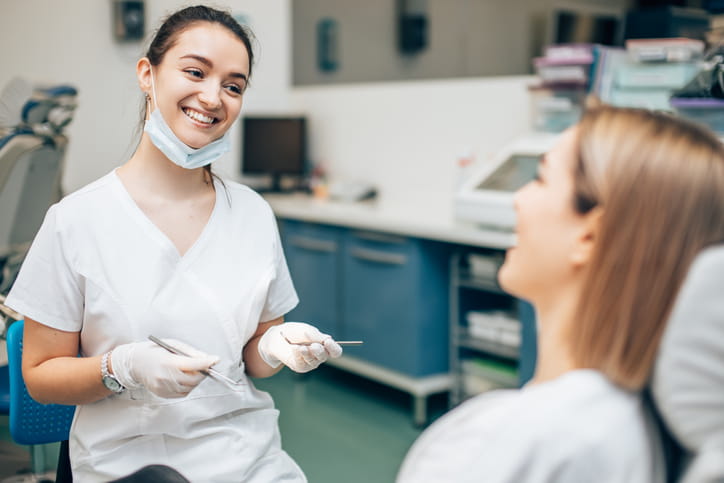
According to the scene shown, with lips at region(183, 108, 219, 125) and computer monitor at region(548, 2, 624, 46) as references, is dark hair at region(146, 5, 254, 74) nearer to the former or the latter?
lips at region(183, 108, 219, 125)

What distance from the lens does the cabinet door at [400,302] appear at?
305 centimetres

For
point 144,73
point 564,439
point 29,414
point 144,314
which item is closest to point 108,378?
point 144,314

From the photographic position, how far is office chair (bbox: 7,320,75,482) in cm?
143

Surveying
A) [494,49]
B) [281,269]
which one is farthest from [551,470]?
[494,49]

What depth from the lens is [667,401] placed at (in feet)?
2.39

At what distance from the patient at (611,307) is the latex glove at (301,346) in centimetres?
50

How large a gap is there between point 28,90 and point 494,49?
269 cm

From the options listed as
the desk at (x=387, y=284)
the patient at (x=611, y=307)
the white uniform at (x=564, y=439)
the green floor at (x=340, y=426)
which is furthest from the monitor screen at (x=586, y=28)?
the white uniform at (x=564, y=439)

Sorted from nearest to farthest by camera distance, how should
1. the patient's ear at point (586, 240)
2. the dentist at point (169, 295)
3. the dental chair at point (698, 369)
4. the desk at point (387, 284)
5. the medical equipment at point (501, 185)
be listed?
the dental chair at point (698, 369), the patient's ear at point (586, 240), the dentist at point (169, 295), the medical equipment at point (501, 185), the desk at point (387, 284)

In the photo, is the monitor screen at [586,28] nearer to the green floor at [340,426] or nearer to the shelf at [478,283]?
the shelf at [478,283]

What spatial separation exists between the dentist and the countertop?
1403 mm

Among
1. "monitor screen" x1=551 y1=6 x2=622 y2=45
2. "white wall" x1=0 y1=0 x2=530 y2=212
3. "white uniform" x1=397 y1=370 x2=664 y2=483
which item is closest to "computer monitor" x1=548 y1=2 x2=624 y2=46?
"monitor screen" x1=551 y1=6 x2=622 y2=45

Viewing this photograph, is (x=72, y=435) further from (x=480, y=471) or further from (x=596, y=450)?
(x=596, y=450)

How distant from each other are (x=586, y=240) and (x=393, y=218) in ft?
7.65
